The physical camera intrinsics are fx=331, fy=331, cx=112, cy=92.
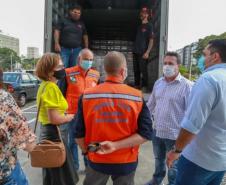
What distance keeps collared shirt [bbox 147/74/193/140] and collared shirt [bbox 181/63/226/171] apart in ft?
3.54

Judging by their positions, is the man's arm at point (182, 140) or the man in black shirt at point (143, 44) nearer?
the man's arm at point (182, 140)

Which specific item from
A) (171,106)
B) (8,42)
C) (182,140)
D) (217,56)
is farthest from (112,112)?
(8,42)

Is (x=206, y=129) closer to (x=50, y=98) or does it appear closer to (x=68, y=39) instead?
(x=50, y=98)

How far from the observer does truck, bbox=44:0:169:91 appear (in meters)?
6.15

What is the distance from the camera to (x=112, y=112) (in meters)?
2.38

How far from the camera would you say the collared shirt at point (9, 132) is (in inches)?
84.2

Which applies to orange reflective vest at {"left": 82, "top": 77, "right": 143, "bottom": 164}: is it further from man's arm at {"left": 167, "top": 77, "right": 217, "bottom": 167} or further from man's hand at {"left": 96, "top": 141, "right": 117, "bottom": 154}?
man's arm at {"left": 167, "top": 77, "right": 217, "bottom": 167}

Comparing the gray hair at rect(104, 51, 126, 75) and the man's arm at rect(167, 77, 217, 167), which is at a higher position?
the gray hair at rect(104, 51, 126, 75)

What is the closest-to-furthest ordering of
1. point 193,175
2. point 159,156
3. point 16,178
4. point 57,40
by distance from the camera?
point 16,178, point 193,175, point 159,156, point 57,40

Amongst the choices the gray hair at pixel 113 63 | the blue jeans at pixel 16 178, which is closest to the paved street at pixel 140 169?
the blue jeans at pixel 16 178

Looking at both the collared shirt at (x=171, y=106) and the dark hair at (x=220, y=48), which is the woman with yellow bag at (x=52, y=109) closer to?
the collared shirt at (x=171, y=106)

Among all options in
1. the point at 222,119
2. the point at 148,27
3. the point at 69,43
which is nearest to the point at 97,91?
the point at 222,119

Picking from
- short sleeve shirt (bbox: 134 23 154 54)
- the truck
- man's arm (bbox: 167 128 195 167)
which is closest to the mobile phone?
man's arm (bbox: 167 128 195 167)

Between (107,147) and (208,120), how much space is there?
85 centimetres
